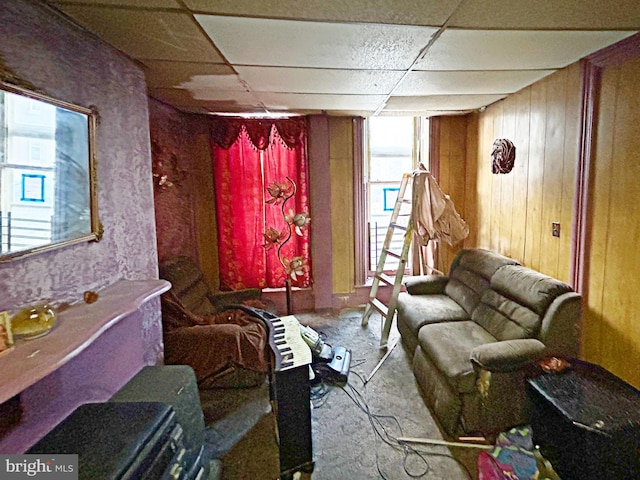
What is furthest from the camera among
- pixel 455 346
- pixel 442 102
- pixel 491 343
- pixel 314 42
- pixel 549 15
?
pixel 442 102

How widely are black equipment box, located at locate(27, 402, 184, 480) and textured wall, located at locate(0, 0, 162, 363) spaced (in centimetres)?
48

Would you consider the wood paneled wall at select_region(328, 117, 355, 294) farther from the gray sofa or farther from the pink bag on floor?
the pink bag on floor

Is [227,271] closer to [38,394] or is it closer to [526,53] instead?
[38,394]

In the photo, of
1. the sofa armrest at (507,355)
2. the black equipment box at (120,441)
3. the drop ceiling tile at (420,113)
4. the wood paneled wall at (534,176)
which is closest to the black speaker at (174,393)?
the black equipment box at (120,441)

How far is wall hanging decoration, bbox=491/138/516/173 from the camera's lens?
3.24m

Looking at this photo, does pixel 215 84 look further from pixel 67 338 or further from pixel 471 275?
pixel 471 275

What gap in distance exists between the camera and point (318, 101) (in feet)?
11.1

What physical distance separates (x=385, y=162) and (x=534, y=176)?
6.47 feet

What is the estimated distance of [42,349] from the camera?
1.10 metres

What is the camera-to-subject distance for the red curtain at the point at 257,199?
416 cm

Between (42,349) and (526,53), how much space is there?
8.89 feet

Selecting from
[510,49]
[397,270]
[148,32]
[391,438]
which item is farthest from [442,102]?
[391,438]

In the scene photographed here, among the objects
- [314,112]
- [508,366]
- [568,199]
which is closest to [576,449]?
[508,366]

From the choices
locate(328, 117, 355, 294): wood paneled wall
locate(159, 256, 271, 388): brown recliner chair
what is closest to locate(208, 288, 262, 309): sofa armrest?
locate(159, 256, 271, 388): brown recliner chair
